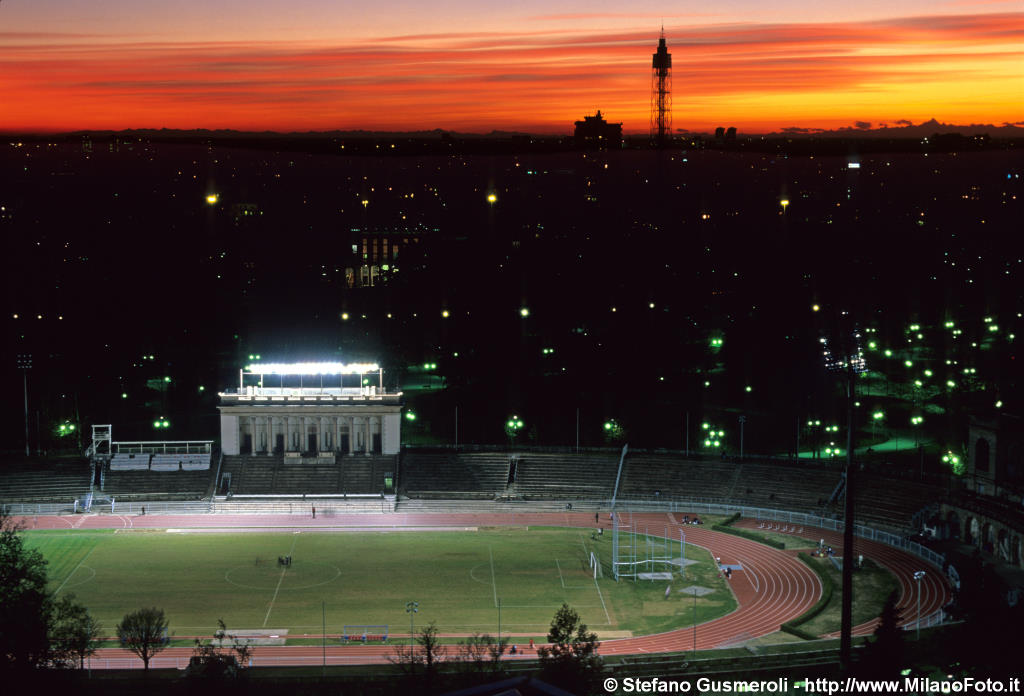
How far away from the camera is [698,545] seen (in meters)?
74.7

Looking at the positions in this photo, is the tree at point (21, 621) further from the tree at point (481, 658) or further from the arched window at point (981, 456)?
the arched window at point (981, 456)

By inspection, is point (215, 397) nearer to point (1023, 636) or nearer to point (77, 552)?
point (77, 552)

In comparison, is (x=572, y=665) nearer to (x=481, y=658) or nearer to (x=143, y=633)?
(x=481, y=658)

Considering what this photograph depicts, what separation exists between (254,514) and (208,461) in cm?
861

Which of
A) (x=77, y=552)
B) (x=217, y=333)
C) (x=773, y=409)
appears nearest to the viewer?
(x=77, y=552)

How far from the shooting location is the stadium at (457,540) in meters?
56.1

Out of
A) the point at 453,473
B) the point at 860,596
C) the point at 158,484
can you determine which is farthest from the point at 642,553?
the point at 158,484

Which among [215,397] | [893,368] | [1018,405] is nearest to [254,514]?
[215,397]

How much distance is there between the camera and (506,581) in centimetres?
6644

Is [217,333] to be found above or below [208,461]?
above

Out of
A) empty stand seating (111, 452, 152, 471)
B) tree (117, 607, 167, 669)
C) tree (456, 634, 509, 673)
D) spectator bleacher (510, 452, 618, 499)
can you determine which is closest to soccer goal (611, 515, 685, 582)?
spectator bleacher (510, 452, 618, 499)

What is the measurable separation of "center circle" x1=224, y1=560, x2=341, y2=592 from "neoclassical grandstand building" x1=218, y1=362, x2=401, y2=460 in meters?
23.1

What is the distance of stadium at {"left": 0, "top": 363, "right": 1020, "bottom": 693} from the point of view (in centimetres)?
5606

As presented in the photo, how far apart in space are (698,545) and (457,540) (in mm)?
16914
